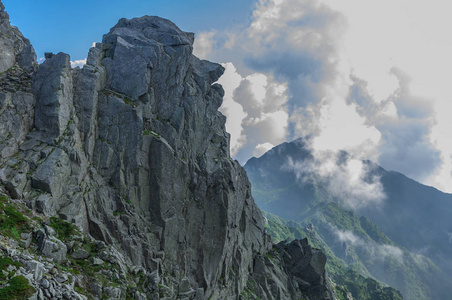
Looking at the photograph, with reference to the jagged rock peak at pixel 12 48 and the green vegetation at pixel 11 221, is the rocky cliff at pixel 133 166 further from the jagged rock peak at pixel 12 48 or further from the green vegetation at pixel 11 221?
the green vegetation at pixel 11 221

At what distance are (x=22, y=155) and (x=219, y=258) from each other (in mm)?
48228

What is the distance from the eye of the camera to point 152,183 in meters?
63.0

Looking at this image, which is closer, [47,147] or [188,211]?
[47,147]

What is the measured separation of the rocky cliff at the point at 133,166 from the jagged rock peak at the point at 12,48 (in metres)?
0.27

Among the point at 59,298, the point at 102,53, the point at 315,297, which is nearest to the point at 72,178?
the point at 59,298

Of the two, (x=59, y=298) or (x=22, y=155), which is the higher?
(x=22, y=155)

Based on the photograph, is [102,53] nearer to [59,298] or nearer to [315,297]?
[59,298]

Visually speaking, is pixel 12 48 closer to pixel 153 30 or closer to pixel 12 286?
pixel 153 30

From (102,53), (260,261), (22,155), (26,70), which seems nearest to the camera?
(22,155)

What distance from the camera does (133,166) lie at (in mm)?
60531

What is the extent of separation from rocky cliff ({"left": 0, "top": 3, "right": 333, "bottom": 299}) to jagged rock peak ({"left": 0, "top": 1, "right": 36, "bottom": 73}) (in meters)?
0.27

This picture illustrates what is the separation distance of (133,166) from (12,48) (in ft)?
112

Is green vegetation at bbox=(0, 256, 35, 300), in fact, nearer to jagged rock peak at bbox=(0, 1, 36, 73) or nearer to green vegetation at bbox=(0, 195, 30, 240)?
green vegetation at bbox=(0, 195, 30, 240)

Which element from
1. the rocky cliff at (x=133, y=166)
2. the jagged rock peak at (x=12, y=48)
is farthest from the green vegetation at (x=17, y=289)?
the jagged rock peak at (x=12, y=48)
